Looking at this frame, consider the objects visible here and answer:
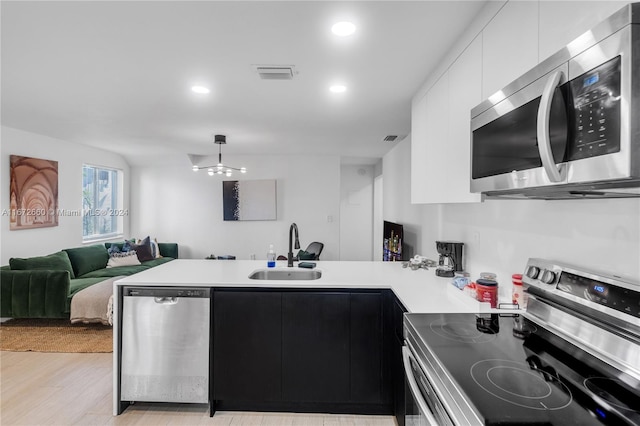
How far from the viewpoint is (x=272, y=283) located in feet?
7.25

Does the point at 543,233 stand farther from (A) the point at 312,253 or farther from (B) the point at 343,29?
(A) the point at 312,253

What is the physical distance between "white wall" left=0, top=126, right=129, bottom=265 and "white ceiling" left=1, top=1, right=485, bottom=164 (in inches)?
12.5

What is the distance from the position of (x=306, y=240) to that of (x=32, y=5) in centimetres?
517

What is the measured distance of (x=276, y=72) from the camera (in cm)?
242

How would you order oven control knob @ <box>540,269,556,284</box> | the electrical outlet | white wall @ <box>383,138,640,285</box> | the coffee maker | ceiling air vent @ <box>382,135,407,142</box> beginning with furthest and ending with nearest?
1. ceiling air vent @ <box>382,135,407,142</box>
2. the coffee maker
3. the electrical outlet
4. oven control knob @ <box>540,269,556,284</box>
5. white wall @ <box>383,138,640,285</box>

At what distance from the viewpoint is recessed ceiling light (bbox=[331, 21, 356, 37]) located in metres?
1.81

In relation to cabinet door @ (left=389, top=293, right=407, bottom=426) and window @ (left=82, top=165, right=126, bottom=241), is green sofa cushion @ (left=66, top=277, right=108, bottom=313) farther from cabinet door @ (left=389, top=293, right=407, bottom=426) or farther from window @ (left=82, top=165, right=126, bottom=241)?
cabinet door @ (left=389, top=293, right=407, bottom=426)

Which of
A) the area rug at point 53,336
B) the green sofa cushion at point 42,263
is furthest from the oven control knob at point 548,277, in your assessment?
the green sofa cushion at point 42,263

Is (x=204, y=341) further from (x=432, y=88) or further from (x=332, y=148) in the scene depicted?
(x=332, y=148)

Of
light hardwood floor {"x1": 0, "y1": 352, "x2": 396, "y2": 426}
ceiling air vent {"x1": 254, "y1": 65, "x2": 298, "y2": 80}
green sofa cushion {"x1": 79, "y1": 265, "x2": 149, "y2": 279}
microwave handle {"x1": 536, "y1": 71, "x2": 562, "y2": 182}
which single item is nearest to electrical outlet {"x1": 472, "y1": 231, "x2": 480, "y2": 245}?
light hardwood floor {"x1": 0, "y1": 352, "x2": 396, "y2": 426}

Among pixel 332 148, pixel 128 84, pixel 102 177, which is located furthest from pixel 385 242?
pixel 102 177

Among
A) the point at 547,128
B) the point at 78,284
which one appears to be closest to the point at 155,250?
the point at 78,284

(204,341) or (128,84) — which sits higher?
(128,84)

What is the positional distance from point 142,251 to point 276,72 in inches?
179
